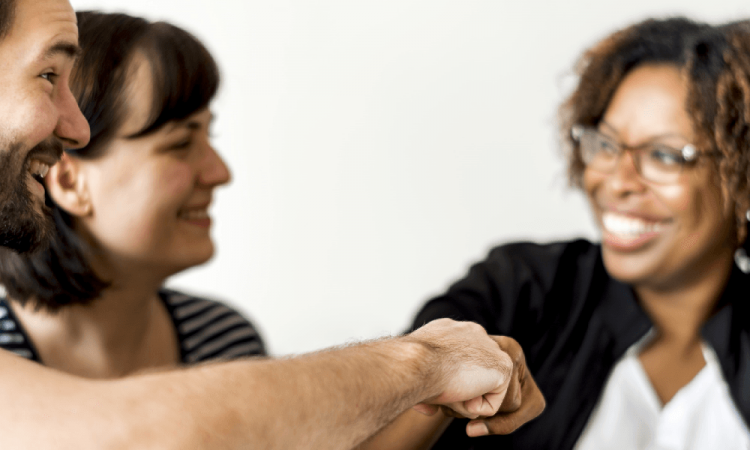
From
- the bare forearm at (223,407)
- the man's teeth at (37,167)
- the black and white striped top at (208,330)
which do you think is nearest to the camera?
the bare forearm at (223,407)

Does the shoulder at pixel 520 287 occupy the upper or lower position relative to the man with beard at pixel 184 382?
lower

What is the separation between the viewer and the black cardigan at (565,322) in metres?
1.33

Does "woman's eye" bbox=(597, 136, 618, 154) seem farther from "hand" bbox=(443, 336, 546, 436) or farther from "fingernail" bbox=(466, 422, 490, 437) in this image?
"fingernail" bbox=(466, 422, 490, 437)

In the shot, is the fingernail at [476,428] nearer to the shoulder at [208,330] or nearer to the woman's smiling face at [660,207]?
the woman's smiling face at [660,207]

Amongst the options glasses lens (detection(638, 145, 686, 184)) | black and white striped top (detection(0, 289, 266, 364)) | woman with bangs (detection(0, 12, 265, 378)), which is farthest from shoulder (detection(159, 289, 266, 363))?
glasses lens (detection(638, 145, 686, 184))

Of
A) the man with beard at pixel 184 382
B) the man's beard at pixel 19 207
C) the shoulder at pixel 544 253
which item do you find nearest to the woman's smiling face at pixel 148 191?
the man with beard at pixel 184 382

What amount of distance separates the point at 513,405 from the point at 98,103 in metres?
0.98

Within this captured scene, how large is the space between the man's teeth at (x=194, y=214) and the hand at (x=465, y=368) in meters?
0.72

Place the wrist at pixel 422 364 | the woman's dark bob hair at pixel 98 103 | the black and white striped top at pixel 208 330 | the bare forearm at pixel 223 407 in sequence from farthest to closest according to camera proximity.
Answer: the black and white striped top at pixel 208 330, the woman's dark bob hair at pixel 98 103, the wrist at pixel 422 364, the bare forearm at pixel 223 407

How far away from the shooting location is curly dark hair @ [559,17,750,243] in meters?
1.39

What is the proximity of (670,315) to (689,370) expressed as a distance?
131mm

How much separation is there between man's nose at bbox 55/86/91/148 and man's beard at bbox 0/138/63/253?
2.3 inches

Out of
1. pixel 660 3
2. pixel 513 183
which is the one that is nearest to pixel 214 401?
pixel 513 183

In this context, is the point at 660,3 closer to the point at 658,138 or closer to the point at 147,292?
the point at 658,138
